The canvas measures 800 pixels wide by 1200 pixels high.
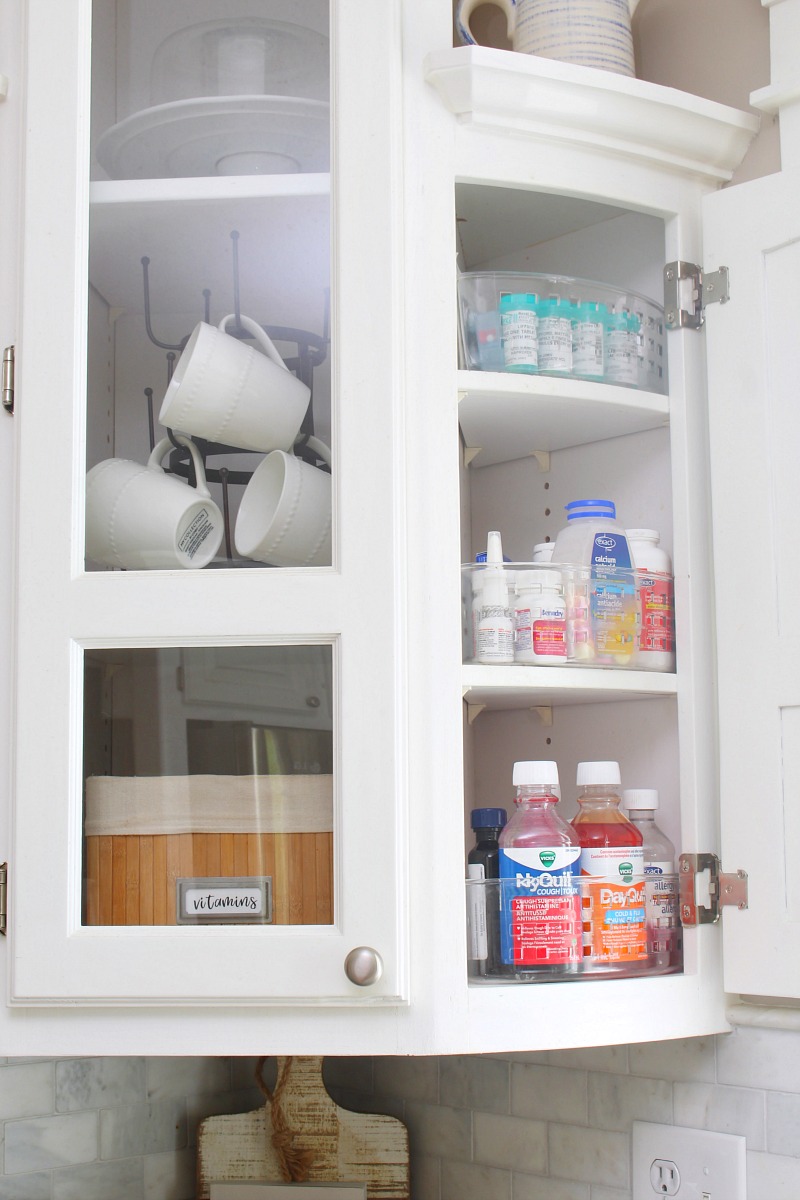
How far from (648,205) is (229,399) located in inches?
19.5

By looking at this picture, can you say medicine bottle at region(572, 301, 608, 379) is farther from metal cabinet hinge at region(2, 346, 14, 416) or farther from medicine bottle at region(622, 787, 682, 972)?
metal cabinet hinge at region(2, 346, 14, 416)

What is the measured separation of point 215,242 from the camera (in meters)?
1.23

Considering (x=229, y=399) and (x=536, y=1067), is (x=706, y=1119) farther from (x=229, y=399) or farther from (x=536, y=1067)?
(x=229, y=399)

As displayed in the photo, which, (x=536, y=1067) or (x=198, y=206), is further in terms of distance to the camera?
(x=536, y=1067)

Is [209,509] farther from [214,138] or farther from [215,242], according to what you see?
[214,138]

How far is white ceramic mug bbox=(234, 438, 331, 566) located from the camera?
1173mm

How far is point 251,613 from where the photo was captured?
114cm

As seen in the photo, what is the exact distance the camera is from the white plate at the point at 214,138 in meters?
1.22

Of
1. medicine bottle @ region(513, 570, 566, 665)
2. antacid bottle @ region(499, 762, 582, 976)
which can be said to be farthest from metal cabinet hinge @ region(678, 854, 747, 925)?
medicine bottle @ region(513, 570, 566, 665)

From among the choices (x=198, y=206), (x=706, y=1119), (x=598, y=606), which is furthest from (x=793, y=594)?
(x=198, y=206)

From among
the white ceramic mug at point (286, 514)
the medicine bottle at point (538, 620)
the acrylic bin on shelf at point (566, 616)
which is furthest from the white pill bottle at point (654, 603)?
the white ceramic mug at point (286, 514)

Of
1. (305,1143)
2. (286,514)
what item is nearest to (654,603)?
(286,514)

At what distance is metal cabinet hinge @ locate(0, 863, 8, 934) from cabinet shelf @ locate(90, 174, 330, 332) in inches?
21.4

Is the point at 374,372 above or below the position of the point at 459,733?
above
